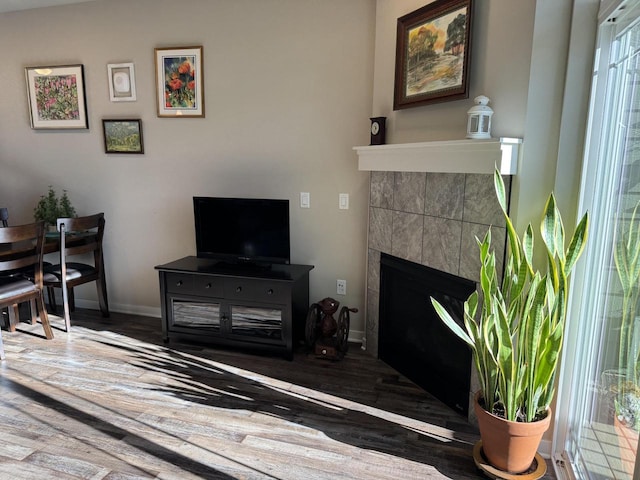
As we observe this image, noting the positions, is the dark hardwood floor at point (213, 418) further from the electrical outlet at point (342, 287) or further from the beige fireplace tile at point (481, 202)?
the beige fireplace tile at point (481, 202)

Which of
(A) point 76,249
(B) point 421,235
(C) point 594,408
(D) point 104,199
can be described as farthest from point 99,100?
(C) point 594,408

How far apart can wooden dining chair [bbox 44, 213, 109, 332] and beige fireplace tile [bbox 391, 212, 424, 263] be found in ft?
8.14

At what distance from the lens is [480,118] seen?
209 cm

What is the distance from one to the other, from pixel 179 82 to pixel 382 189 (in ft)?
6.22

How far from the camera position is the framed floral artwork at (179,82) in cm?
345

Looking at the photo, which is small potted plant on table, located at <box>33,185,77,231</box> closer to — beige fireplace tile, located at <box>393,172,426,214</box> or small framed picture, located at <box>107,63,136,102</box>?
small framed picture, located at <box>107,63,136,102</box>

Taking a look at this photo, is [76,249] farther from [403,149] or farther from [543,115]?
[543,115]

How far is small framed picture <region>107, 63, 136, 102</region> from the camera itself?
3615mm

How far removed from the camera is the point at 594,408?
1.79 meters

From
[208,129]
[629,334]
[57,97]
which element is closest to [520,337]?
[629,334]

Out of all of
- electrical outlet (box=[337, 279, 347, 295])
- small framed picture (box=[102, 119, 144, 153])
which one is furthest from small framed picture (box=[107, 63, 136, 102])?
electrical outlet (box=[337, 279, 347, 295])

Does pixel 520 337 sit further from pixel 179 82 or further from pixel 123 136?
pixel 123 136

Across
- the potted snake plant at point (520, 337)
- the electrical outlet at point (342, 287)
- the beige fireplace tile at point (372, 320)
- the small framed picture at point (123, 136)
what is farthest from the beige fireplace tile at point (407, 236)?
the small framed picture at point (123, 136)

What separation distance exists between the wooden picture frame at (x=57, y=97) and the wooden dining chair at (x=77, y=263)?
0.92 meters
